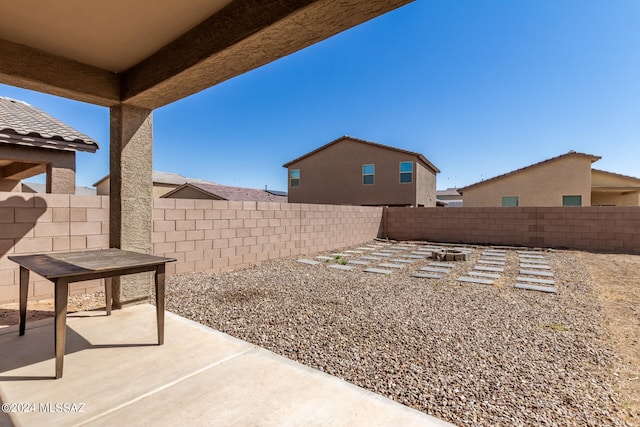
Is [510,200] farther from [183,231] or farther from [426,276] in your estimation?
[183,231]

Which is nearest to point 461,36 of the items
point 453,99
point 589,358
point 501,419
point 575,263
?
point 453,99

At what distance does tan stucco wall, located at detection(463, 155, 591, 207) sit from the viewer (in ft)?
53.7

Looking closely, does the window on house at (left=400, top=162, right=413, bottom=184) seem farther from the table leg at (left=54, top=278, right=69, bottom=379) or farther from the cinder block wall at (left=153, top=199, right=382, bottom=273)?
the table leg at (left=54, top=278, right=69, bottom=379)

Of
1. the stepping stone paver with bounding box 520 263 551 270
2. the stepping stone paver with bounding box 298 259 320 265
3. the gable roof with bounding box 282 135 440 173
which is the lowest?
the stepping stone paver with bounding box 520 263 551 270

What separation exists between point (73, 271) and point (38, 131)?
5805 millimetres

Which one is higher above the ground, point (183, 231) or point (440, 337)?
point (183, 231)

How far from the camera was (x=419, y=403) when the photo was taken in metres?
1.83

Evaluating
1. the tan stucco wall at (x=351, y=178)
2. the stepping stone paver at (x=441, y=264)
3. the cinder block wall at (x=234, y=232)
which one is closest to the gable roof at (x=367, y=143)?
the tan stucco wall at (x=351, y=178)

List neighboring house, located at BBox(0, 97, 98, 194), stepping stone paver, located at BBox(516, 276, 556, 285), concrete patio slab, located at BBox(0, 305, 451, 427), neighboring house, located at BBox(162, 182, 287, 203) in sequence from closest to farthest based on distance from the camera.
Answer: concrete patio slab, located at BBox(0, 305, 451, 427)
stepping stone paver, located at BBox(516, 276, 556, 285)
neighboring house, located at BBox(0, 97, 98, 194)
neighboring house, located at BBox(162, 182, 287, 203)

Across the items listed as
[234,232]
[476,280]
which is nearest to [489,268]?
[476,280]

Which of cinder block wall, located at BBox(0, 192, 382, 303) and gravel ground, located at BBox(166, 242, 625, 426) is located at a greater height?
cinder block wall, located at BBox(0, 192, 382, 303)

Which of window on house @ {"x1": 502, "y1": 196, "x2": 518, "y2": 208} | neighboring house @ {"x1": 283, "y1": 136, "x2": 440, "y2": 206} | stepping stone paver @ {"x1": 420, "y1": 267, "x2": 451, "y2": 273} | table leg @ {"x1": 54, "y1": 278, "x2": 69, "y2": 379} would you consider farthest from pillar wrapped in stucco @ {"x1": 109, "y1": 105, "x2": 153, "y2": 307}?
window on house @ {"x1": 502, "y1": 196, "x2": 518, "y2": 208}

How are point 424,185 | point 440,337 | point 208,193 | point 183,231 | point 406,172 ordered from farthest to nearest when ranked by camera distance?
point 208,193 → point 424,185 → point 406,172 → point 183,231 → point 440,337

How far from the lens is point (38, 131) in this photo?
572 centimetres
